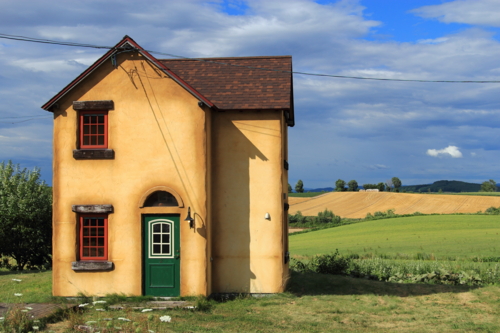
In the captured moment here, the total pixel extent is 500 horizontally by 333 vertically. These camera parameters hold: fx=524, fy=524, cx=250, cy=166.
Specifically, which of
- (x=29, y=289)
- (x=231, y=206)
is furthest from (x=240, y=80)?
(x=29, y=289)

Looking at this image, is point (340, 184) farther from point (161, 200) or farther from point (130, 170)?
point (130, 170)

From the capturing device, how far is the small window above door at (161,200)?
16016mm

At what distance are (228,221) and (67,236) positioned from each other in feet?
16.4

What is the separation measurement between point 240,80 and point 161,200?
17.0 feet

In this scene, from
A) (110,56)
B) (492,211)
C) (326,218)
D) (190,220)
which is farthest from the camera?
(326,218)

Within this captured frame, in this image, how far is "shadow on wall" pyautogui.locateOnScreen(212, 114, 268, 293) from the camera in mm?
16703

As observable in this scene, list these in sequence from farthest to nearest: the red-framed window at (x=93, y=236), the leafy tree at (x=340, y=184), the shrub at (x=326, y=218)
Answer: the leafy tree at (x=340, y=184), the shrub at (x=326, y=218), the red-framed window at (x=93, y=236)

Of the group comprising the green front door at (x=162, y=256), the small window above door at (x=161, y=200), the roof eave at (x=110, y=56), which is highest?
the roof eave at (x=110, y=56)

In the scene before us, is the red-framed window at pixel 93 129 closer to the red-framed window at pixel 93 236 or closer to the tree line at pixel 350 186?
the red-framed window at pixel 93 236

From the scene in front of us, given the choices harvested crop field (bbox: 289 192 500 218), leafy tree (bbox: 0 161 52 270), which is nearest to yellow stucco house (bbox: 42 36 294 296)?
leafy tree (bbox: 0 161 52 270)

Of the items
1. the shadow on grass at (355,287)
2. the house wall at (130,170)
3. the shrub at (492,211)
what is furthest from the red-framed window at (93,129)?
the shrub at (492,211)

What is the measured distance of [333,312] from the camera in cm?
1469

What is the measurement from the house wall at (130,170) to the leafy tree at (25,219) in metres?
12.2

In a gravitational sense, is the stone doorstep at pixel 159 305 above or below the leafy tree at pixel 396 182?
below
